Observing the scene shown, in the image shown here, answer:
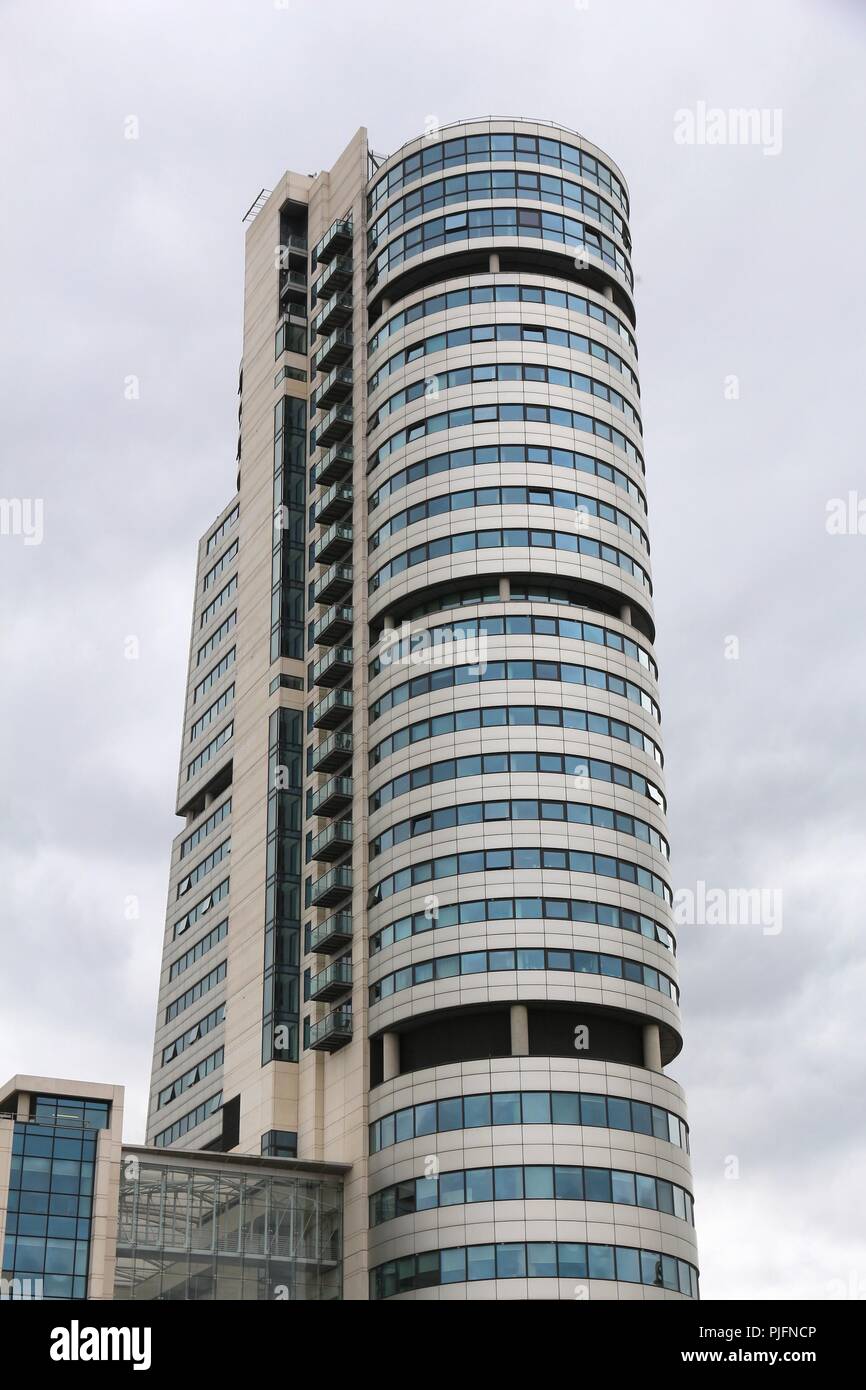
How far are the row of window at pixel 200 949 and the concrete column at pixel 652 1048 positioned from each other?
39778 mm

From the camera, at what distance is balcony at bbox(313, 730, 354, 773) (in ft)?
300

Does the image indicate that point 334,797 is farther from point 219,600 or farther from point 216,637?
point 219,600

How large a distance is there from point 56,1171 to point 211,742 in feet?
182

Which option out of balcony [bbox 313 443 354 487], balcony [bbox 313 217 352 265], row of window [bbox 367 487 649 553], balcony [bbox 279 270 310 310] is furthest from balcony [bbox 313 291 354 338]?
row of window [bbox 367 487 649 553]

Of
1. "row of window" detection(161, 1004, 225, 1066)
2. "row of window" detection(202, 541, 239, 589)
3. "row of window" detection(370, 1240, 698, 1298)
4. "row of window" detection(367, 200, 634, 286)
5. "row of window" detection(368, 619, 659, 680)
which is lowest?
"row of window" detection(370, 1240, 698, 1298)

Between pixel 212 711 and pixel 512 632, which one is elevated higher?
pixel 212 711

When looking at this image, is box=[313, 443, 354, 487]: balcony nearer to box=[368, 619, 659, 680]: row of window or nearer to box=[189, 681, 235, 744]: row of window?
box=[368, 619, 659, 680]: row of window

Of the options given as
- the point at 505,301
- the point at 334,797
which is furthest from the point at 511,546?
the point at 334,797

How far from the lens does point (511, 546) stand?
87.6 m

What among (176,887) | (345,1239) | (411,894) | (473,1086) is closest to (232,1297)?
(345,1239)

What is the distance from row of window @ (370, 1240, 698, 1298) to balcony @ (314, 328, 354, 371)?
182ft

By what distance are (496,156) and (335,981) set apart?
164 ft
